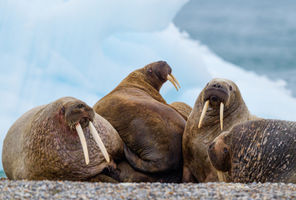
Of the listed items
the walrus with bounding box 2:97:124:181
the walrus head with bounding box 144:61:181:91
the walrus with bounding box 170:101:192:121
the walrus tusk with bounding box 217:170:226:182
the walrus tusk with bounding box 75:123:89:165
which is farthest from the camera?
the walrus head with bounding box 144:61:181:91

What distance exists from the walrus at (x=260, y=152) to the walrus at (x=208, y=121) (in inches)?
44.1

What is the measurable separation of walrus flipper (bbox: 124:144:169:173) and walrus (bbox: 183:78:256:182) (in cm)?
42

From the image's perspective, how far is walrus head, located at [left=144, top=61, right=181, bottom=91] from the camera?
11.1 metres

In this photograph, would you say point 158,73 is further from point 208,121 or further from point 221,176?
point 221,176

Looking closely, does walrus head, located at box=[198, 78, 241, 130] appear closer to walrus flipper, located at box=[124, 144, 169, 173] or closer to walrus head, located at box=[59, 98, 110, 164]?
walrus flipper, located at box=[124, 144, 169, 173]

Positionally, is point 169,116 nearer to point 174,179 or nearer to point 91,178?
point 174,179

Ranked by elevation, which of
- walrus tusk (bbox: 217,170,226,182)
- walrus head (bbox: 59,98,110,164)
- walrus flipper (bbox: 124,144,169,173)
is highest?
walrus head (bbox: 59,98,110,164)

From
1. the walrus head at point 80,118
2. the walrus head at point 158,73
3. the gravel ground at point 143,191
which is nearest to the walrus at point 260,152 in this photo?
the gravel ground at point 143,191

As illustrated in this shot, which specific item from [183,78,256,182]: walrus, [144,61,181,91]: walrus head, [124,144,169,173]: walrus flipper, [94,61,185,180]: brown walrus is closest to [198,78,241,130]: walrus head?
[183,78,256,182]: walrus

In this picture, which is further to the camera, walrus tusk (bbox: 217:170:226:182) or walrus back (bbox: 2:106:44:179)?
walrus back (bbox: 2:106:44:179)

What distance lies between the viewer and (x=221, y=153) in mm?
7117

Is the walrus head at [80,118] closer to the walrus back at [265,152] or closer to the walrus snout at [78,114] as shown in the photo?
the walrus snout at [78,114]

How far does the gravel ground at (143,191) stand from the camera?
214 inches

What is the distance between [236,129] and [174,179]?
2.27 m
